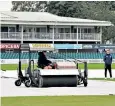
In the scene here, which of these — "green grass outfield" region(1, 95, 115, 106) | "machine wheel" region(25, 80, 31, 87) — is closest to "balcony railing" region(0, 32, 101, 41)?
"machine wheel" region(25, 80, 31, 87)

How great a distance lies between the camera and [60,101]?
14922 millimetres

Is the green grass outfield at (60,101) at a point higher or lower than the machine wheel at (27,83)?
higher

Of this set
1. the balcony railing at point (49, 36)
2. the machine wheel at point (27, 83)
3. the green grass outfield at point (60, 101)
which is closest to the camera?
the green grass outfield at point (60, 101)

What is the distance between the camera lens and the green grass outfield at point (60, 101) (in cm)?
1412

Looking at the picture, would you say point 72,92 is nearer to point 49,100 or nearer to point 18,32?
point 49,100

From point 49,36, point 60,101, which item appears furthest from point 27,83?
point 49,36

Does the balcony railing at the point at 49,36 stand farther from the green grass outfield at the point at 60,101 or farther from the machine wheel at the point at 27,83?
the green grass outfield at the point at 60,101

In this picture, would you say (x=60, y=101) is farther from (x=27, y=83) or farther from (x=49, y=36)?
(x=49, y=36)

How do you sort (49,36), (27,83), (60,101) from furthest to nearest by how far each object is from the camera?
(49,36) < (27,83) < (60,101)

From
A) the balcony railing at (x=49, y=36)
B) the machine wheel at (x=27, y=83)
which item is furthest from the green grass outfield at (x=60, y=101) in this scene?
the balcony railing at (x=49, y=36)

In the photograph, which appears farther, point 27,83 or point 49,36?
point 49,36

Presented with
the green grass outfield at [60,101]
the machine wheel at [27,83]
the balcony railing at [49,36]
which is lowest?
the machine wheel at [27,83]

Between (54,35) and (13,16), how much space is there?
7668mm

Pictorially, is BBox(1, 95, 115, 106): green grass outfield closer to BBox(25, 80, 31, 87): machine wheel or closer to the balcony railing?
BBox(25, 80, 31, 87): machine wheel
